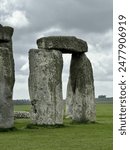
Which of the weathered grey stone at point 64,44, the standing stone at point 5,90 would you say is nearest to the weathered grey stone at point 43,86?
the weathered grey stone at point 64,44

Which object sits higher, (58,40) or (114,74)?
(58,40)

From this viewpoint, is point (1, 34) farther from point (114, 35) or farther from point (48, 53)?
point (114, 35)

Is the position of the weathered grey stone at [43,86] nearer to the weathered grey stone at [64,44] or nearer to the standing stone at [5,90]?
the weathered grey stone at [64,44]

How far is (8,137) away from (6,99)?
199 centimetres

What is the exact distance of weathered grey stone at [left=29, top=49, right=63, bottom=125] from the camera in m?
17.1

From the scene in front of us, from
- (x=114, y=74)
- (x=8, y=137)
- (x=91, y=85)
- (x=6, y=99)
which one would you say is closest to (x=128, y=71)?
(x=114, y=74)

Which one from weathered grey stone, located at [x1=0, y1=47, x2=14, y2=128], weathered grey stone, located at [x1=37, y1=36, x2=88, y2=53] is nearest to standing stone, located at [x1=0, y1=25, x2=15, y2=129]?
weathered grey stone, located at [x1=0, y1=47, x2=14, y2=128]

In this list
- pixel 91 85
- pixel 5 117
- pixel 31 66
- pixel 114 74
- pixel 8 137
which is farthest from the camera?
pixel 91 85

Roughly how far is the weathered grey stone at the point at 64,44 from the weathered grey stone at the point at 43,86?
0.55m

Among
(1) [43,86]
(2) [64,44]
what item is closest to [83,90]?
(2) [64,44]

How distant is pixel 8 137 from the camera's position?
12.9 metres

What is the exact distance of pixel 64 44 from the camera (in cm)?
1841

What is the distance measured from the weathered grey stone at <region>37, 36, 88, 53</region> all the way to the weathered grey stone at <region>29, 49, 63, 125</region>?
21.7 inches

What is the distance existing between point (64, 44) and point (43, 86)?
2321mm
